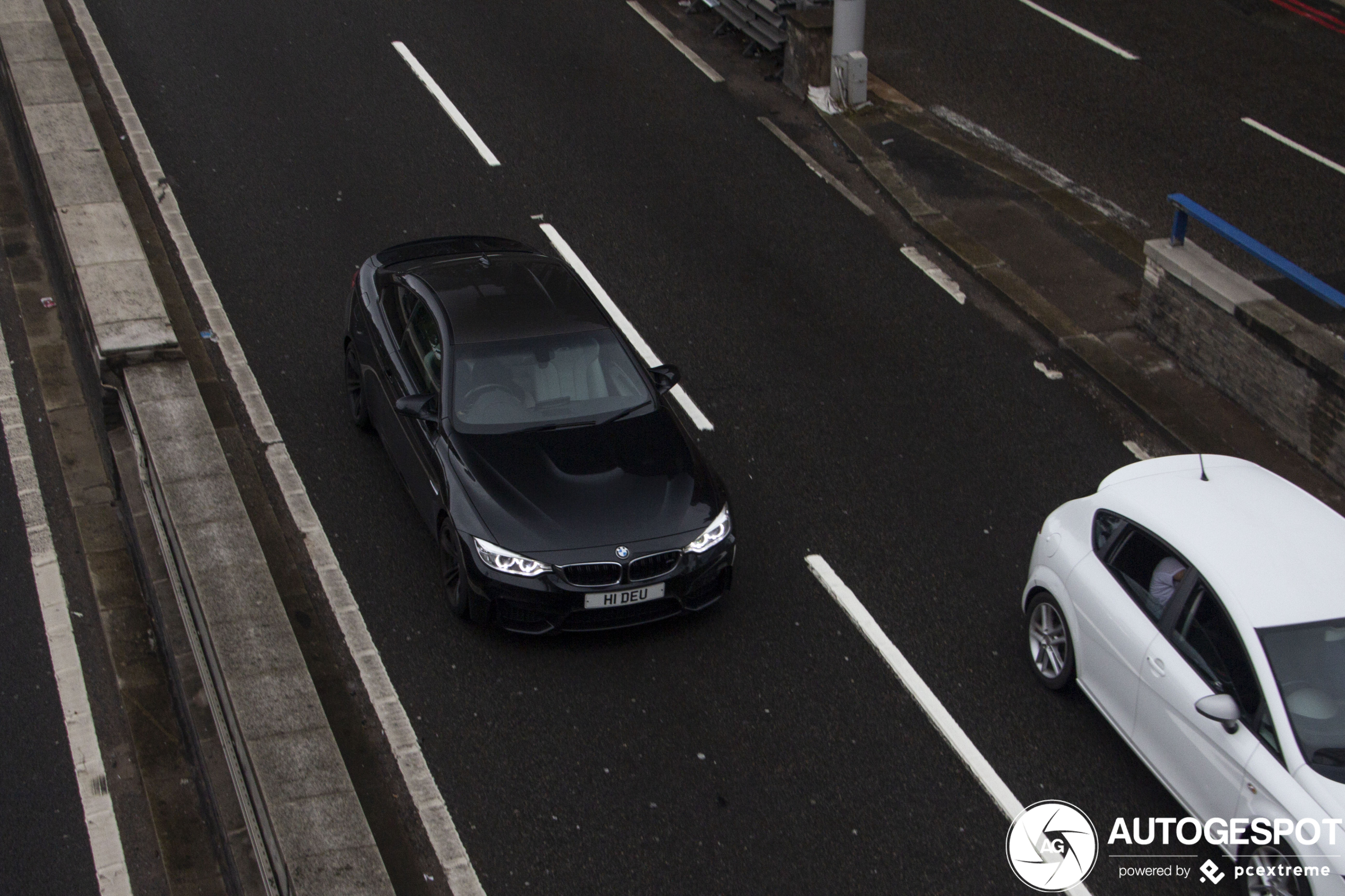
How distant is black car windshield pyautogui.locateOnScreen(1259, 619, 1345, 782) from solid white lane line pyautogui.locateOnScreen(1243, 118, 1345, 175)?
9868 mm

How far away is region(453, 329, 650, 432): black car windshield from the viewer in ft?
29.1

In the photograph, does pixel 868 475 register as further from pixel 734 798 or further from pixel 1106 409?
pixel 734 798

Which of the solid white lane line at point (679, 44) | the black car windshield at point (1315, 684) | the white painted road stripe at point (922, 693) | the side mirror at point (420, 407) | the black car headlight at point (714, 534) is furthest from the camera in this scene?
the solid white lane line at point (679, 44)

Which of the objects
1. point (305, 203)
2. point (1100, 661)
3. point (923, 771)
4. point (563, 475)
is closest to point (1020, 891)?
point (923, 771)

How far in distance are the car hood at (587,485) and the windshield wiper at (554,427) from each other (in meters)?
0.03

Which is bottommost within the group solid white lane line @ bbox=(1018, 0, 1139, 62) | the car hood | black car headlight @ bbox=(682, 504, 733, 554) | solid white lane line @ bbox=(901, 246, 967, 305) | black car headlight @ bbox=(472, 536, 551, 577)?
solid white lane line @ bbox=(901, 246, 967, 305)

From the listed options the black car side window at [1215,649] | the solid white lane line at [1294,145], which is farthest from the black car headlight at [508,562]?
the solid white lane line at [1294,145]

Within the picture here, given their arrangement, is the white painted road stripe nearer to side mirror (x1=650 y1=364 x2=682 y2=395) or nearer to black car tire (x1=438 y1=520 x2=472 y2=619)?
side mirror (x1=650 y1=364 x2=682 y2=395)

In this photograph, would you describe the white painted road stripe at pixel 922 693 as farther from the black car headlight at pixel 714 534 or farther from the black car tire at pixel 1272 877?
the black car headlight at pixel 714 534

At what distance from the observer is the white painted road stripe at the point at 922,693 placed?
7508 millimetres

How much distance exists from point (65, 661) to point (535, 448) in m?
3.48

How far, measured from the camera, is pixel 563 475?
334 inches

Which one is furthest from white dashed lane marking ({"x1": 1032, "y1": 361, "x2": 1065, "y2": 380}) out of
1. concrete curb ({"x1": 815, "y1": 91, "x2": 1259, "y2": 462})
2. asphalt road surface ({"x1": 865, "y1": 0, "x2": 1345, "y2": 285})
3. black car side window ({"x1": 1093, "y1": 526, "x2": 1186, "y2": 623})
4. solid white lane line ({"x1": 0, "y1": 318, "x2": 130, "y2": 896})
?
solid white lane line ({"x1": 0, "y1": 318, "x2": 130, "y2": 896})

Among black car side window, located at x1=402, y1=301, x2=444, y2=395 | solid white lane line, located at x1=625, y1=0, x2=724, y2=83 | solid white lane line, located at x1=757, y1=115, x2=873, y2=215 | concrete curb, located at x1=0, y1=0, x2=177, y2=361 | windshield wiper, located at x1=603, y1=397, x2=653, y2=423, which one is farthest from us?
solid white lane line, located at x1=625, y1=0, x2=724, y2=83
